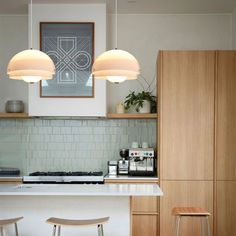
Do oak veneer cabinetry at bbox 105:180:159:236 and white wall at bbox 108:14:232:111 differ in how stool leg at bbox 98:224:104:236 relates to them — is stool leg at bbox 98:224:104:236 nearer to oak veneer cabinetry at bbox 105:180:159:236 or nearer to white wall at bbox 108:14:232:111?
oak veneer cabinetry at bbox 105:180:159:236

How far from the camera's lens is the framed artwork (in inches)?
203

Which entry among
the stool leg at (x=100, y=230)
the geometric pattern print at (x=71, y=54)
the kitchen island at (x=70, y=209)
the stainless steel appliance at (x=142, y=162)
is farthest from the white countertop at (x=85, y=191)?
the geometric pattern print at (x=71, y=54)

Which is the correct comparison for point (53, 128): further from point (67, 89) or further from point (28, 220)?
point (28, 220)

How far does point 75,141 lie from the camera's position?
5.59 meters

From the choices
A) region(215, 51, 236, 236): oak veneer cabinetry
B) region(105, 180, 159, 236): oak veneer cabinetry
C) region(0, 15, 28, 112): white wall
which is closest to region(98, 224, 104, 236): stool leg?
region(105, 180, 159, 236): oak veneer cabinetry

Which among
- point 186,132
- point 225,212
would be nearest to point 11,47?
point 186,132

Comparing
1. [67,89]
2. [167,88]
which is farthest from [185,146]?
[67,89]

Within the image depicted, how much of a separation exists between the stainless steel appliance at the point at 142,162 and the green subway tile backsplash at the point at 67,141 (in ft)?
1.51

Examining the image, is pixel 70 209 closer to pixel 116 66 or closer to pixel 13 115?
pixel 116 66

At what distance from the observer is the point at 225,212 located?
15.5ft

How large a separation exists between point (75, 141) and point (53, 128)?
37cm

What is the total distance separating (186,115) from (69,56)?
1.75 m

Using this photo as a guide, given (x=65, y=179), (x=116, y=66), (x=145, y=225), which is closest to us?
(x=116, y=66)

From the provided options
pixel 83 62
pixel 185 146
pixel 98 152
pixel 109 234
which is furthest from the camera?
pixel 98 152
